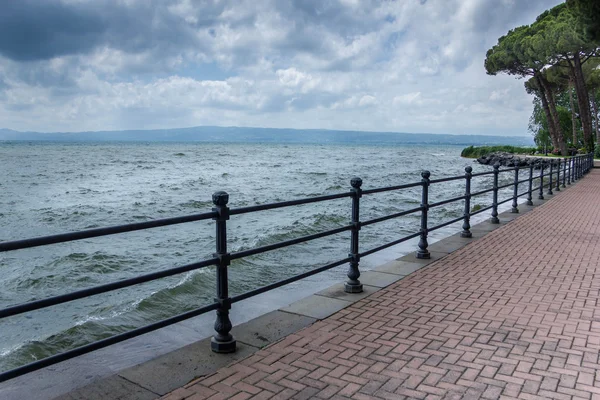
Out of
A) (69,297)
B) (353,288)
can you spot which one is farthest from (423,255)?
(69,297)

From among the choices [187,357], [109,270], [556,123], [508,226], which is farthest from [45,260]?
[556,123]

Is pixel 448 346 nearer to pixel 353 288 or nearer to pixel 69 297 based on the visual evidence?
pixel 353 288

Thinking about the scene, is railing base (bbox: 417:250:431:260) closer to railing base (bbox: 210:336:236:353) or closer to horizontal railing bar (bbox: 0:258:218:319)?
railing base (bbox: 210:336:236:353)

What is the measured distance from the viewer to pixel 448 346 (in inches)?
165

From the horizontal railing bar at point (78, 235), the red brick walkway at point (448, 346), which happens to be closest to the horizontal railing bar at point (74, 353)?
the red brick walkway at point (448, 346)

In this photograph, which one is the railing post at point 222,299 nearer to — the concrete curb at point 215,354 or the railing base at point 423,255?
the concrete curb at point 215,354

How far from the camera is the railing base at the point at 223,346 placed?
13.2 ft

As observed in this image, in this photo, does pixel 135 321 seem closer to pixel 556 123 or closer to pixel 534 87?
pixel 556 123

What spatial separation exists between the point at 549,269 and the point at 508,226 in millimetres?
3842

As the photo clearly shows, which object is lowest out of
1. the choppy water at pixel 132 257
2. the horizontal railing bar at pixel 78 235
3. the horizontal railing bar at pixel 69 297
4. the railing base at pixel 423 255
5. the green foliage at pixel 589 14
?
the choppy water at pixel 132 257

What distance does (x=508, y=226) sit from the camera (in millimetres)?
10672

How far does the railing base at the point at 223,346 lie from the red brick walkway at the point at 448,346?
7.8 inches

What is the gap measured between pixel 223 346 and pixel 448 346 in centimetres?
182

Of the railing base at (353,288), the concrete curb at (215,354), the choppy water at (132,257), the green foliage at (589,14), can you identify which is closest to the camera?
the concrete curb at (215,354)
